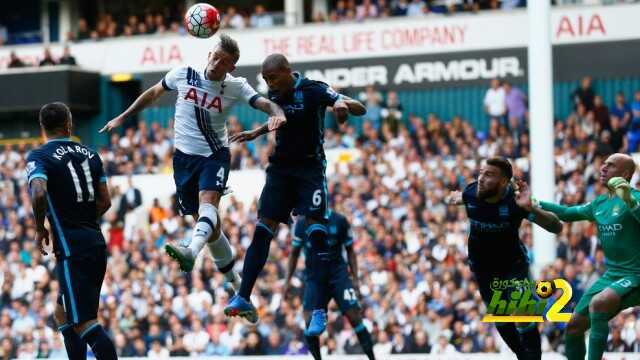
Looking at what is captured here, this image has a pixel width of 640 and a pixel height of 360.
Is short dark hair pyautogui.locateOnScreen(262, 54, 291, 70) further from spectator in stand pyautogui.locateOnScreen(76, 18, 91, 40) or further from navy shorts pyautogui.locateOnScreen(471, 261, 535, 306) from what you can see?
spectator in stand pyautogui.locateOnScreen(76, 18, 91, 40)

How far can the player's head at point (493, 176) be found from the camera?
1209 centimetres

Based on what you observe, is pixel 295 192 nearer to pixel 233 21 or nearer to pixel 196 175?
pixel 196 175

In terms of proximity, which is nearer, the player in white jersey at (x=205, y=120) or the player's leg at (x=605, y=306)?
the player's leg at (x=605, y=306)

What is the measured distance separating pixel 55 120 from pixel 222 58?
1758mm

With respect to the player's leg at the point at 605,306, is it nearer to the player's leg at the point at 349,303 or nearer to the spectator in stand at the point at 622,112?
the player's leg at the point at 349,303

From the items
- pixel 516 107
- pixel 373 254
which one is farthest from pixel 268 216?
pixel 516 107

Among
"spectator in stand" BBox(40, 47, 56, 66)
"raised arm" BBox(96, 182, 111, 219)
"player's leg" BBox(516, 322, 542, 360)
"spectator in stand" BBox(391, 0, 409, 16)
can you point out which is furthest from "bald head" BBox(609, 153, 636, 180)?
"spectator in stand" BBox(40, 47, 56, 66)

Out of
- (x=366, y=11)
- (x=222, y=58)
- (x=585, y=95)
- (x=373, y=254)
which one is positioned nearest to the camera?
(x=222, y=58)

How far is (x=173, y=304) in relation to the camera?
23141 millimetres

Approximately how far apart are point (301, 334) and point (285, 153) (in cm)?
889

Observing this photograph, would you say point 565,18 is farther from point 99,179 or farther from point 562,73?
point 99,179

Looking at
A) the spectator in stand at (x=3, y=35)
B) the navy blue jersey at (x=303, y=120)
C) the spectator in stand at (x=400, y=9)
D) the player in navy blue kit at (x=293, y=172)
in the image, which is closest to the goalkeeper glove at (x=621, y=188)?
the player in navy blue kit at (x=293, y=172)

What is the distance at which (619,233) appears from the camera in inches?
484

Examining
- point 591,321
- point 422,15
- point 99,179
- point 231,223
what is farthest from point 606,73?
point 99,179
